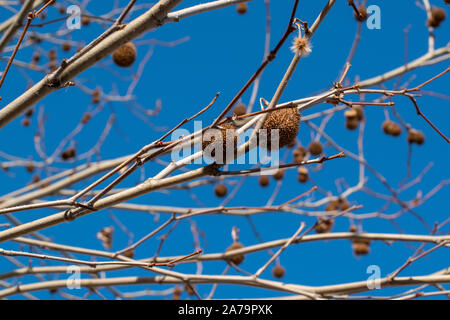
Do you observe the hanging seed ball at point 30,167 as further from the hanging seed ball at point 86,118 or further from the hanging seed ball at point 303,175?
the hanging seed ball at point 303,175

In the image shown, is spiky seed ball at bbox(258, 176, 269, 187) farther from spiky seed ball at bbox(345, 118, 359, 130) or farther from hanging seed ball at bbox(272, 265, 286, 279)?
spiky seed ball at bbox(345, 118, 359, 130)

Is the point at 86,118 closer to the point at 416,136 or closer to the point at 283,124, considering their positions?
the point at 416,136

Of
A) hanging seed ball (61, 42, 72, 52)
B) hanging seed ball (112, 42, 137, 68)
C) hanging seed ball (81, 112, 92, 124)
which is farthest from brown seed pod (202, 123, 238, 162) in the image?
hanging seed ball (61, 42, 72, 52)

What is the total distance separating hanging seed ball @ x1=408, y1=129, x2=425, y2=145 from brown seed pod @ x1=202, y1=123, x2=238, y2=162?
106 inches

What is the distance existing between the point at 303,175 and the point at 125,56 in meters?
1.86

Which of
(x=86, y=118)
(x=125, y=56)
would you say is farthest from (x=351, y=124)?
(x=86, y=118)

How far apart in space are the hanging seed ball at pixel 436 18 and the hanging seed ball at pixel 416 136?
0.79 meters

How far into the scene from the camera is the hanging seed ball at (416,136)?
376 centimetres

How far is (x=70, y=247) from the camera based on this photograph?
260cm

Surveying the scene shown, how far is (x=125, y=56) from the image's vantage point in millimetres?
2889

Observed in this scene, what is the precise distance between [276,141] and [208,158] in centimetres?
22

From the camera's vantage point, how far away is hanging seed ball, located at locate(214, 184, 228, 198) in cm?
421
